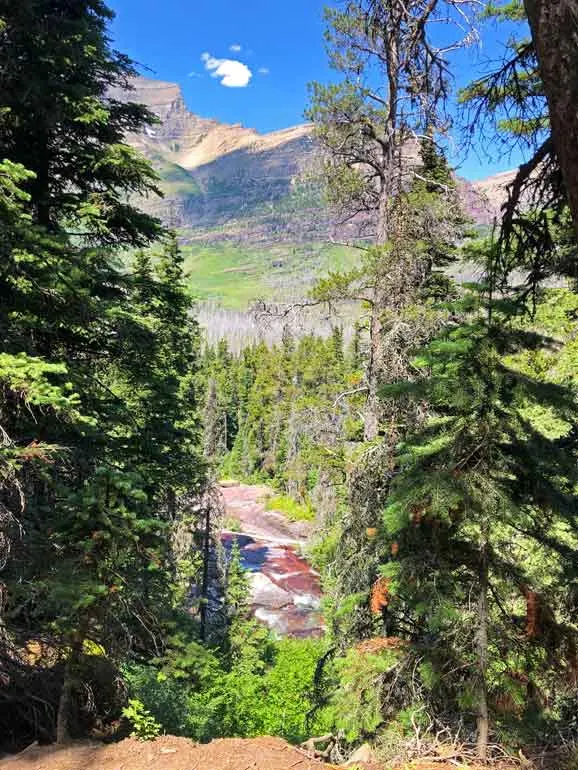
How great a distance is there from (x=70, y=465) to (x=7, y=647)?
1.89 metres

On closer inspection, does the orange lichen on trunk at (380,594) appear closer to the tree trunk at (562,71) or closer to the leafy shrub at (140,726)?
the leafy shrub at (140,726)

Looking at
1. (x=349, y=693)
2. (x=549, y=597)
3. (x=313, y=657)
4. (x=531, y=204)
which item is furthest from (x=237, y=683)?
(x=531, y=204)

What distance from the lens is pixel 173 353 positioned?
1508 centimetres

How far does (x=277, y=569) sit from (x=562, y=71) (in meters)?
37.2

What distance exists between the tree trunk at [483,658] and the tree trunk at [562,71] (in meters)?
2.96

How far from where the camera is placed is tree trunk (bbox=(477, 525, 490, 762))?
407 cm

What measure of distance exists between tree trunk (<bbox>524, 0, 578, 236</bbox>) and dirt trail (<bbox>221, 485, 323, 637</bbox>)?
61.6 ft

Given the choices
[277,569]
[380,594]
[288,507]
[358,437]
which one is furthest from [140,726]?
[288,507]

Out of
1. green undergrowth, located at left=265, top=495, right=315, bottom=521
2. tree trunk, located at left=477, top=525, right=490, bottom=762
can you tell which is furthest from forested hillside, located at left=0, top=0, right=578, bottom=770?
green undergrowth, located at left=265, top=495, right=315, bottom=521

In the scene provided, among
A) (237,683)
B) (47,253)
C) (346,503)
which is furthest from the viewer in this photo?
(237,683)

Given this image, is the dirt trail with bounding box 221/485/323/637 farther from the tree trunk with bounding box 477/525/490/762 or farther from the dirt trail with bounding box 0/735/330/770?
the tree trunk with bounding box 477/525/490/762

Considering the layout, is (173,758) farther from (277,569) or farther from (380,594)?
(277,569)

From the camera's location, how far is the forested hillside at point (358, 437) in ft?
13.6

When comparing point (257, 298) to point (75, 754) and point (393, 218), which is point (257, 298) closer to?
point (393, 218)
